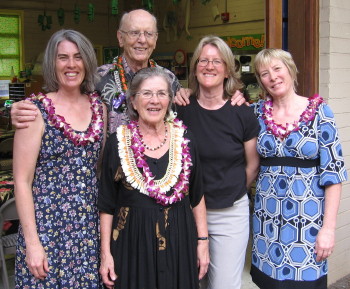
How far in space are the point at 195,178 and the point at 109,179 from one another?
0.45 meters

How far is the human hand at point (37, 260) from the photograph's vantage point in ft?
6.94

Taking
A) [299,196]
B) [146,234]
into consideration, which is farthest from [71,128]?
[299,196]

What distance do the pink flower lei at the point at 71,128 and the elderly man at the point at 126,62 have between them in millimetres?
200

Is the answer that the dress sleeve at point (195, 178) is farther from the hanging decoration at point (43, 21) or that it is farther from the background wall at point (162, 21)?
the hanging decoration at point (43, 21)

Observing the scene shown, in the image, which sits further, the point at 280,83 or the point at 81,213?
the point at 280,83

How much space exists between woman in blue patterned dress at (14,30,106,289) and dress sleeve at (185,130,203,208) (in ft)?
1.58

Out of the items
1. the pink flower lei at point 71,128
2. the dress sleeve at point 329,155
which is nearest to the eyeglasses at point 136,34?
the pink flower lei at point 71,128

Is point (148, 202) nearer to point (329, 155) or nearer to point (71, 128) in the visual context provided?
point (71, 128)

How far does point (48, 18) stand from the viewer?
397 inches

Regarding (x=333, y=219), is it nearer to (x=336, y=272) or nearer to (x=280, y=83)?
(x=280, y=83)

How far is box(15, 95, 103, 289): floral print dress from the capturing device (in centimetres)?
218

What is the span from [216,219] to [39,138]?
109 cm

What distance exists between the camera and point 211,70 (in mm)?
2551

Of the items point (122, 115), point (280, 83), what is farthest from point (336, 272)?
point (122, 115)
